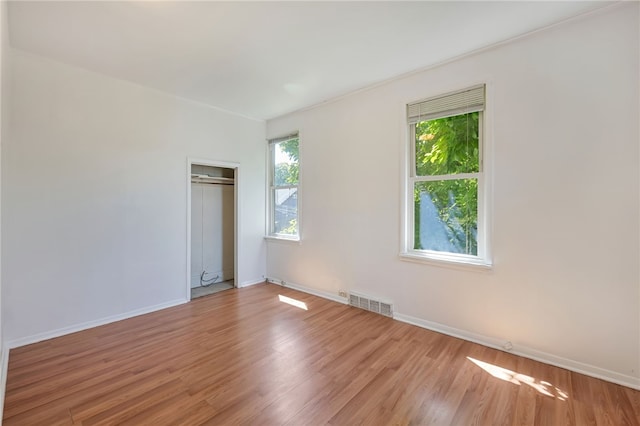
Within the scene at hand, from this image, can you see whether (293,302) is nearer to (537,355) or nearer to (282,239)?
(282,239)

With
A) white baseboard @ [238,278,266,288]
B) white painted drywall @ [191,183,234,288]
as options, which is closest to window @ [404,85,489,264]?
white baseboard @ [238,278,266,288]

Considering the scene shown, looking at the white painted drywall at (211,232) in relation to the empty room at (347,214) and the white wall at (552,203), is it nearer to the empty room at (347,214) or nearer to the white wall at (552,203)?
the empty room at (347,214)

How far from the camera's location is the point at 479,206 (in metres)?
2.81

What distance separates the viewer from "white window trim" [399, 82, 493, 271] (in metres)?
2.70

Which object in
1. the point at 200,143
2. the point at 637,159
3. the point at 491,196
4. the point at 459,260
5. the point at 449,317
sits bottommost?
the point at 449,317

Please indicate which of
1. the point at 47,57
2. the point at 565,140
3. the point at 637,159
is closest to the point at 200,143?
the point at 47,57

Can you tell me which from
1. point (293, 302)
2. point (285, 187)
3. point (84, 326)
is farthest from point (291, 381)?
point (285, 187)

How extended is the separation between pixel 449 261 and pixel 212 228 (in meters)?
3.71

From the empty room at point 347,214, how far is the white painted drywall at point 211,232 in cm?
67

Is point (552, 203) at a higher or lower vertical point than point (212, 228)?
higher

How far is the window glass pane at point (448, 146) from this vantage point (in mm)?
2873

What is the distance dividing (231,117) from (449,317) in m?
4.08

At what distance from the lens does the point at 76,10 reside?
2172mm

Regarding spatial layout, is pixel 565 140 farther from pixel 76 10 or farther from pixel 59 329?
pixel 59 329
